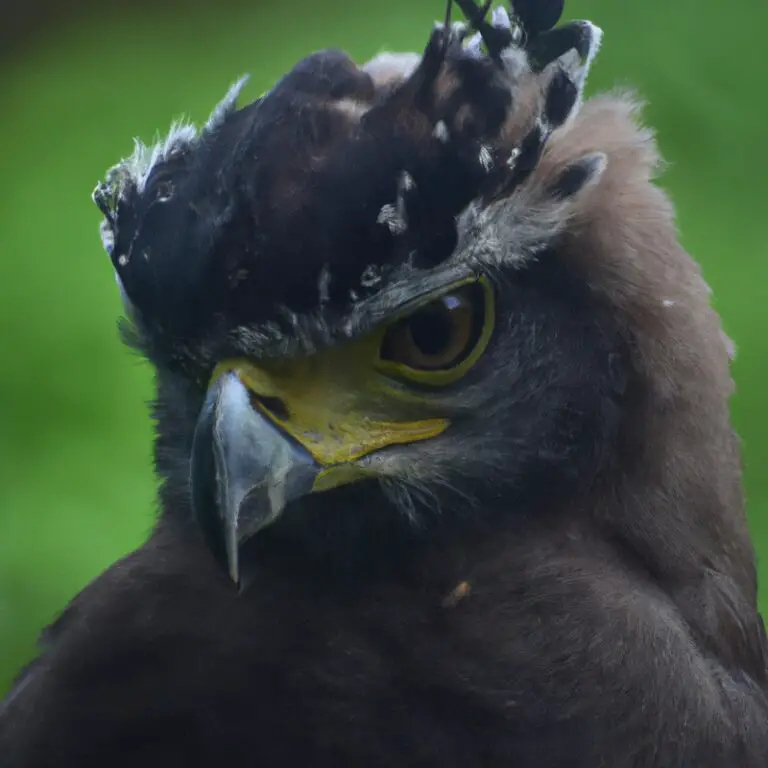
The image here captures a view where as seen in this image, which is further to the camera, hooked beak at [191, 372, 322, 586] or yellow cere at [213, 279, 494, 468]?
yellow cere at [213, 279, 494, 468]

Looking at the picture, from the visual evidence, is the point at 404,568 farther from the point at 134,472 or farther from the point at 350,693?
the point at 134,472

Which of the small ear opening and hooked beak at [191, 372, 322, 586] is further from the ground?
the small ear opening

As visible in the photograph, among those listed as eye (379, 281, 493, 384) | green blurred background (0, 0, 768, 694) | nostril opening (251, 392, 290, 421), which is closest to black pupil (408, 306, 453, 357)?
eye (379, 281, 493, 384)

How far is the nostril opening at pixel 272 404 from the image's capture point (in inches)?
71.3

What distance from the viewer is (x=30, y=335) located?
465 cm

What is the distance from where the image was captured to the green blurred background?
13.9 feet

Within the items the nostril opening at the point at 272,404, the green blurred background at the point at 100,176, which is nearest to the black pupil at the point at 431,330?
the nostril opening at the point at 272,404

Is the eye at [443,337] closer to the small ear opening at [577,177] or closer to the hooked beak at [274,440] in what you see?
the hooked beak at [274,440]

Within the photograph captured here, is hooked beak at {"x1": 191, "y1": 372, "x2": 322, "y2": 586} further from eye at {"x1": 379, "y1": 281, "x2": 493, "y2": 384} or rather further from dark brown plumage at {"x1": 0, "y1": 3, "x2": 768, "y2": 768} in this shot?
eye at {"x1": 379, "y1": 281, "x2": 493, "y2": 384}

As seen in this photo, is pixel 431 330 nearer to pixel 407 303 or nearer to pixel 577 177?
pixel 407 303

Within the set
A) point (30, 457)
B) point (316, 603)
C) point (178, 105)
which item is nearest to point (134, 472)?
point (30, 457)

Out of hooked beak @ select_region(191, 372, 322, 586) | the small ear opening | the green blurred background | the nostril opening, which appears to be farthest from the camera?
the green blurred background

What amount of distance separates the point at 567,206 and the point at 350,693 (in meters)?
0.76

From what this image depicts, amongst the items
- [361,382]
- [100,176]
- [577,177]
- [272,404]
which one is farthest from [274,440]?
[100,176]
